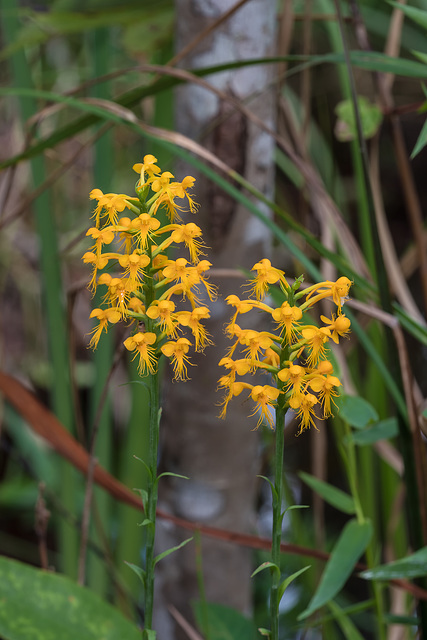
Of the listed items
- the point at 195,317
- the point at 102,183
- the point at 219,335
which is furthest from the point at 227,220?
the point at 195,317

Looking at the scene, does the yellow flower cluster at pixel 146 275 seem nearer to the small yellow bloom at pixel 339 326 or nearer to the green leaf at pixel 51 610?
the small yellow bloom at pixel 339 326

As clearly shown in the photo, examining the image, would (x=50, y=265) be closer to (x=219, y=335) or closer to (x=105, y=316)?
(x=219, y=335)

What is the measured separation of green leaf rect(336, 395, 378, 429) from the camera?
55cm

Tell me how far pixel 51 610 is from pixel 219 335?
331mm

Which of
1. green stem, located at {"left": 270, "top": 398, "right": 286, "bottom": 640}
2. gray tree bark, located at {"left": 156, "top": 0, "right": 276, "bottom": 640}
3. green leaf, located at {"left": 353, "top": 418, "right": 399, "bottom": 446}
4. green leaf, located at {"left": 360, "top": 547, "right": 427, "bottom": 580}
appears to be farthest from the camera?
gray tree bark, located at {"left": 156, "top": 0, "right": 276, "bottom": 640}

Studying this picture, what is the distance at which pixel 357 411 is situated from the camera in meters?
0.55

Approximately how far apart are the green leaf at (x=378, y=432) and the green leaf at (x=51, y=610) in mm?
247

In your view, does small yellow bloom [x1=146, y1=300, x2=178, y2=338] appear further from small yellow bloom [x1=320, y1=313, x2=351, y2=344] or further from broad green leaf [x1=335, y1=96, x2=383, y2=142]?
broad green leaf [x1=335, y1=96, x2=383, y2=142]

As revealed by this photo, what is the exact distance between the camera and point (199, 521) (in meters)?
0.79

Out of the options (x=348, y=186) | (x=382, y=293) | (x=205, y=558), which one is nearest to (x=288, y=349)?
(x=382, y=293)

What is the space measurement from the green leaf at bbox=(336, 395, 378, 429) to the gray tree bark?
0.71ft

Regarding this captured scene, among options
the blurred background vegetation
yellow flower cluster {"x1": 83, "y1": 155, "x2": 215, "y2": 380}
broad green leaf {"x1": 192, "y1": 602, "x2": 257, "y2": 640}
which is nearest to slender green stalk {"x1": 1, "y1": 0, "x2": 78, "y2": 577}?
the blurred background vegetation

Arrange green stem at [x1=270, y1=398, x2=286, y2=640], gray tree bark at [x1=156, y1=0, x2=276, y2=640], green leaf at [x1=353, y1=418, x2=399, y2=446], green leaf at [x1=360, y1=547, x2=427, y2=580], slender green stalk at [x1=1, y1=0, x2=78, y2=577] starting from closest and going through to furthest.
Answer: green stem at [x1=270, y1=398, x2=286, y2=640]
green leaf at [x1=360, y1=547, x2=427, y2=580]
green leaf at [x1=353, y1=418, x2=399, y2=446]
gray tree bark at [x1=156, y1=0, x2=276, y2=640]
slender green stalk at [x1=1, y1=0, x2=78, y2=577]

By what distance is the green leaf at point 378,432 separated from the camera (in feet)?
1.95
